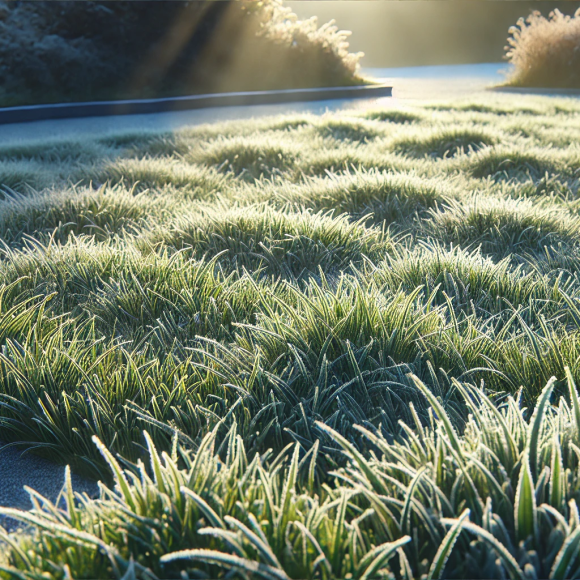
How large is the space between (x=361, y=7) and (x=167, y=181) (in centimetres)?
3437

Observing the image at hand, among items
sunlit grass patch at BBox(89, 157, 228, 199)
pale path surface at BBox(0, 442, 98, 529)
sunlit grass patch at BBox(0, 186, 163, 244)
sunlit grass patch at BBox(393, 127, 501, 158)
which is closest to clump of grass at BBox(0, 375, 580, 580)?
pale path surface at BBox(0, 442, 98, 529)

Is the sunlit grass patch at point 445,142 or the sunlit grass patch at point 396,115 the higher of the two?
the sunlit grass patch at point 396,115

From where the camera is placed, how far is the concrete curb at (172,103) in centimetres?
857

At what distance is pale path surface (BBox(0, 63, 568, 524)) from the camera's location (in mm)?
1396

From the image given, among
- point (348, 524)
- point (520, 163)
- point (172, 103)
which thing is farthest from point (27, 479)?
point (172, 103)

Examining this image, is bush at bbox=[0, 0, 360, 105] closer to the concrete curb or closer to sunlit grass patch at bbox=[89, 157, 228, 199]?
the concrete curb

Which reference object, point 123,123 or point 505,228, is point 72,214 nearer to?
point 505,228

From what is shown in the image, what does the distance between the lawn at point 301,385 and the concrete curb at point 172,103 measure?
6.15 meters

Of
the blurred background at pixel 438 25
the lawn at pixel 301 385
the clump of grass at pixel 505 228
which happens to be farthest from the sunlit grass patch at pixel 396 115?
the blurred background at pixel 438 25

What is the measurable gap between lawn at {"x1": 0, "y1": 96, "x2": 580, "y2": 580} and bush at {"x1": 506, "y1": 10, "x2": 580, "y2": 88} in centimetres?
1270

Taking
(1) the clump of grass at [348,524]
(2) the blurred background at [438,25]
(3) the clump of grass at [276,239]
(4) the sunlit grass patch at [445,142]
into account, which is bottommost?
(1) the clump of grass at [348,524]

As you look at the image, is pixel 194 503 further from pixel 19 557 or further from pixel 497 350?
pixel 497 350

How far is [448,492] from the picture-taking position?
1.05 m

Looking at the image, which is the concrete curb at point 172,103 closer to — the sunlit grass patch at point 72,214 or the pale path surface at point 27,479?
the sunlit grass patch at point 72,214
